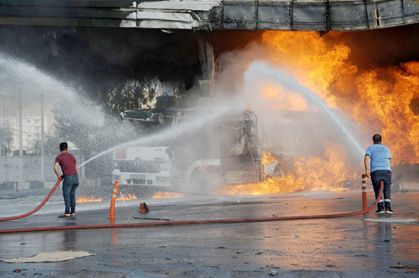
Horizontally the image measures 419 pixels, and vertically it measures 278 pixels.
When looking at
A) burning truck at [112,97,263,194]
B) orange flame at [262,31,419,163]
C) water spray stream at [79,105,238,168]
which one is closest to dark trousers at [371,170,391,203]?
burning truck at [112,97,263,194]

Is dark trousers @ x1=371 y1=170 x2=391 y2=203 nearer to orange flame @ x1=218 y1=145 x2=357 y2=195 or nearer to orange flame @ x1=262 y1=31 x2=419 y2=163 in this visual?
orange flame @ x1=218 y1=145 x2=357 y2=195

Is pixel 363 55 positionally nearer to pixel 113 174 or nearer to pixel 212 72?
pixel 212 72

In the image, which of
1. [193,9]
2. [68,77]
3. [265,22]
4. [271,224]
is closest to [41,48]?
[68,77]

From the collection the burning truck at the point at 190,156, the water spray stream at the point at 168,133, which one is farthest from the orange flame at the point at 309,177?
the water spray stream at the point at 168,133

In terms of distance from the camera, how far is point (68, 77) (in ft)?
84.6

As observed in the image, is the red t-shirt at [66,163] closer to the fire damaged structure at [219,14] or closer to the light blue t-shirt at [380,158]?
the light blue t-shirt at [380,158]

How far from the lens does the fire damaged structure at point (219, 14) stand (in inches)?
878

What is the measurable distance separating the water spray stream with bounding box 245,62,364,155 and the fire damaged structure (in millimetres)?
2021

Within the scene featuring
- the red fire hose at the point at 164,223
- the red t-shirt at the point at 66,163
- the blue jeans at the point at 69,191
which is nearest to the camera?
the red fire hose at the point at 164,223

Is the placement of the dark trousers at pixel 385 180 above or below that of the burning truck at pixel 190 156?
below

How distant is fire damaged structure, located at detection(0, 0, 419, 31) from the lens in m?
22.3

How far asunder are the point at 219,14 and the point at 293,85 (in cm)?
399

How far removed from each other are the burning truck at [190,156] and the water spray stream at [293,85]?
3920 millimetres

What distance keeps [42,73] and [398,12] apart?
45.3 feet
